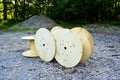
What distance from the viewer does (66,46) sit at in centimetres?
559

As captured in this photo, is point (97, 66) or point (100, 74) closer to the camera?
point (100, 74)

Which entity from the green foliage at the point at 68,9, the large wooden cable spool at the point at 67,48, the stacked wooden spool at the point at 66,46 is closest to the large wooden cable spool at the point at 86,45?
the stacked wooden spool at the point at 66,46

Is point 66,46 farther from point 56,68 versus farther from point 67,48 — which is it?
point 56,68

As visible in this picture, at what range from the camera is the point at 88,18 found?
1625cm

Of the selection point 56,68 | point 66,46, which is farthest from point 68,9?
point 56,68

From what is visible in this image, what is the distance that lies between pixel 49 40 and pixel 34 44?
35.0 inches

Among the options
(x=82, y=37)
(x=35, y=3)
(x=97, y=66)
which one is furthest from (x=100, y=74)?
(x=35, y=3)

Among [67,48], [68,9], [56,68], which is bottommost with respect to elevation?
[68,9]

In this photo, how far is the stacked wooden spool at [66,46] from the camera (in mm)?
5434

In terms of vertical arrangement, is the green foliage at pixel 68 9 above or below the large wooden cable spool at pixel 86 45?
below

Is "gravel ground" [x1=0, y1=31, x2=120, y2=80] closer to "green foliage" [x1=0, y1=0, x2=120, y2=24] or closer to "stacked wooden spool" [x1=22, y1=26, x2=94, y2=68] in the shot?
"stacked wooden spool" [x1=22, y1=26, x2=94, y2=68]

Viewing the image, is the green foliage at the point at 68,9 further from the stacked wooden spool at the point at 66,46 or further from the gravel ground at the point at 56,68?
the stacked wooden spool at the point at 66,46

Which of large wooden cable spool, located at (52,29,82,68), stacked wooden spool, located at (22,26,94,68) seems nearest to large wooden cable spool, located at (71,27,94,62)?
stacked wooden spool, located at (22,26,94,68)

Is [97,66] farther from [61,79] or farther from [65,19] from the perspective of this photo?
[65,19]
